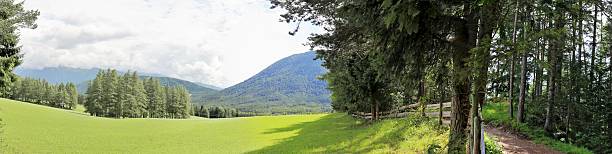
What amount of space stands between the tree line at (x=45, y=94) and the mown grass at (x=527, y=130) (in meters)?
106

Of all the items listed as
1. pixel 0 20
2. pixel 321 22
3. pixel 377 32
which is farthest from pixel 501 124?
pixel 0 20

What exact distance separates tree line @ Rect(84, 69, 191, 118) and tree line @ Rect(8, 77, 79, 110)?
29.9 metres

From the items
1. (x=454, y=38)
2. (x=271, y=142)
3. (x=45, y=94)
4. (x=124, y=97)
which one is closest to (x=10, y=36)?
(x=271, y=142)

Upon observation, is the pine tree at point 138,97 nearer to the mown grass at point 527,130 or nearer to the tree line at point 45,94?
Answer: the tree line at point 45,94

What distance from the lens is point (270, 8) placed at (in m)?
14.2

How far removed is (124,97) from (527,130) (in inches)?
2916

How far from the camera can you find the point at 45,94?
11238 centimetres

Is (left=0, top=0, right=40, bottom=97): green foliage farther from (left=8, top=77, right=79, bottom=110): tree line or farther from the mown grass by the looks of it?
(left=8, top=77, right=79, bottom=110): tree line

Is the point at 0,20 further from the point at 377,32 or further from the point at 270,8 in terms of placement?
the point at 377,32

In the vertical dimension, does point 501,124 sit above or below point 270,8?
below

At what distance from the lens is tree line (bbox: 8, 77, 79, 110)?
110875 millimetres

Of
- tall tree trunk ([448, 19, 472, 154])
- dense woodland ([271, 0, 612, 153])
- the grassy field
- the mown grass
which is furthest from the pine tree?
tall tree trunk ([448, 19, 472, 154])

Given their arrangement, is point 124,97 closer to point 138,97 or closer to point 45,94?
point 138,97

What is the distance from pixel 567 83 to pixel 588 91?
162 centimetres
